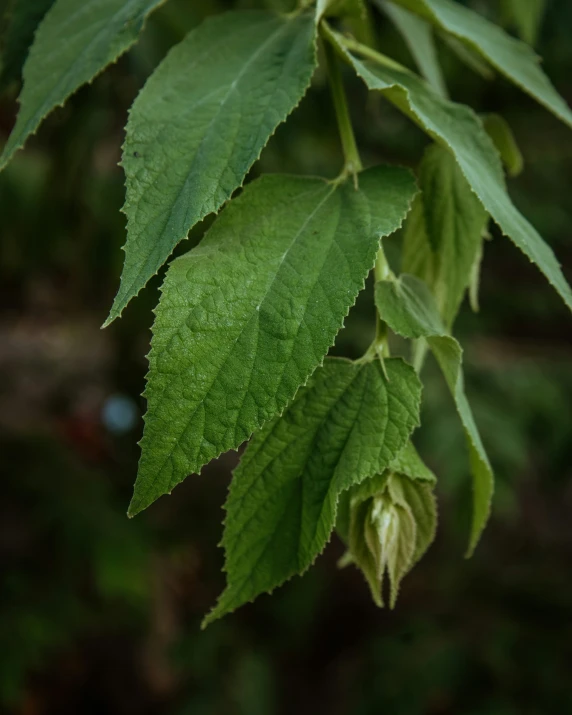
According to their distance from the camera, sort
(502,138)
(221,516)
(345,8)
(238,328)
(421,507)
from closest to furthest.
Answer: (238,328) → (421,507) → (345,8) → (502,138) → (221,516)

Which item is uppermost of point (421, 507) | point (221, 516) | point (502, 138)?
point (502, 138)

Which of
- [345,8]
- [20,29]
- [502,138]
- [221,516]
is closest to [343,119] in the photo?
[345,8]

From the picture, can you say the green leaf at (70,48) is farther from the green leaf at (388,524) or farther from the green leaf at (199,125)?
the green leaf at (388,524)

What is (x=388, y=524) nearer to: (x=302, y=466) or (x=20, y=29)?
(x=302, y=466)

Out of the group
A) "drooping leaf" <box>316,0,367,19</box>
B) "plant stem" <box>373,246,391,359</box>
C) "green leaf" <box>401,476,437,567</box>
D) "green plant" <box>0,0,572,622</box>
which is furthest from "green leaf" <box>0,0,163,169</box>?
"green leaf" <box>401,476,437,567</box>

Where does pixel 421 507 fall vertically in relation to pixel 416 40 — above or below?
below

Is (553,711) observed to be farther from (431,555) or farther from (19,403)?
(19,403)

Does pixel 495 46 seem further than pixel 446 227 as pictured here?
Yes

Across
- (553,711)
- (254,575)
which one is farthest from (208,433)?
(553,711)
